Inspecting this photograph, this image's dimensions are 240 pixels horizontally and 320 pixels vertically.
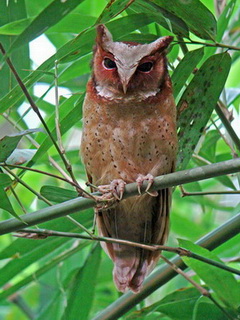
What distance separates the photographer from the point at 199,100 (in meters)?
1.69

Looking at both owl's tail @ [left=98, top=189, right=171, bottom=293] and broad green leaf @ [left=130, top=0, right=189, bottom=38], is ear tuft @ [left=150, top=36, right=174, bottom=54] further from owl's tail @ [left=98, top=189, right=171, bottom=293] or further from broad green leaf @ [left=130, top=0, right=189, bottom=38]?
owl's tail @ [left=98, top=189, right=171, bottom=293]

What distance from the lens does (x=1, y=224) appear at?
135cm

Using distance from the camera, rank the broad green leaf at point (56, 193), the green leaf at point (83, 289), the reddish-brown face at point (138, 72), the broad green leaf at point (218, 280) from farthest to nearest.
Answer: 1. the green leaf at point (83, 289)
2. the reddish-brown face at point (138, 72)
3. the broad green leaf at point (56, 193)
4. the broad green leaf at point (218, 280)

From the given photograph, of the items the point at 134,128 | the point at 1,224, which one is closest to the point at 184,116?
the point at 134,128

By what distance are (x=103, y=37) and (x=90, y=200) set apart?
0.58 meters

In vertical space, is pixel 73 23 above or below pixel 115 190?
above

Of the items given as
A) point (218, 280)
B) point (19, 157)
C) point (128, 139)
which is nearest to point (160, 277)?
point (218, 280)

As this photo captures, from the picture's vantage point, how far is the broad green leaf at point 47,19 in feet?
4.34

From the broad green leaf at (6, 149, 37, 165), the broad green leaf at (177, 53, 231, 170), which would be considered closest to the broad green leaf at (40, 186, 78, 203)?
the broad green leaf at (6, 149, 37, 165)

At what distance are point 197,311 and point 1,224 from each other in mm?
592

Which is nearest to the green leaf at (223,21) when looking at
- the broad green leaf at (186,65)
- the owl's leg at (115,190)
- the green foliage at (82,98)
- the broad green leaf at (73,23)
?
the green foliage at (82,98)

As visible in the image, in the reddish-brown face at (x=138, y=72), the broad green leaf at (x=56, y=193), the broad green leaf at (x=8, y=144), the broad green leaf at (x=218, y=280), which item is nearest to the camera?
the broad green leaf at (x=8, y=144)

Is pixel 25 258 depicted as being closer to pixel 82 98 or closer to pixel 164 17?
pixel 82 98

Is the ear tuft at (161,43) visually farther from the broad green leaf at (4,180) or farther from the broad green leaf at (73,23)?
the broad green leaf at (4,180)
